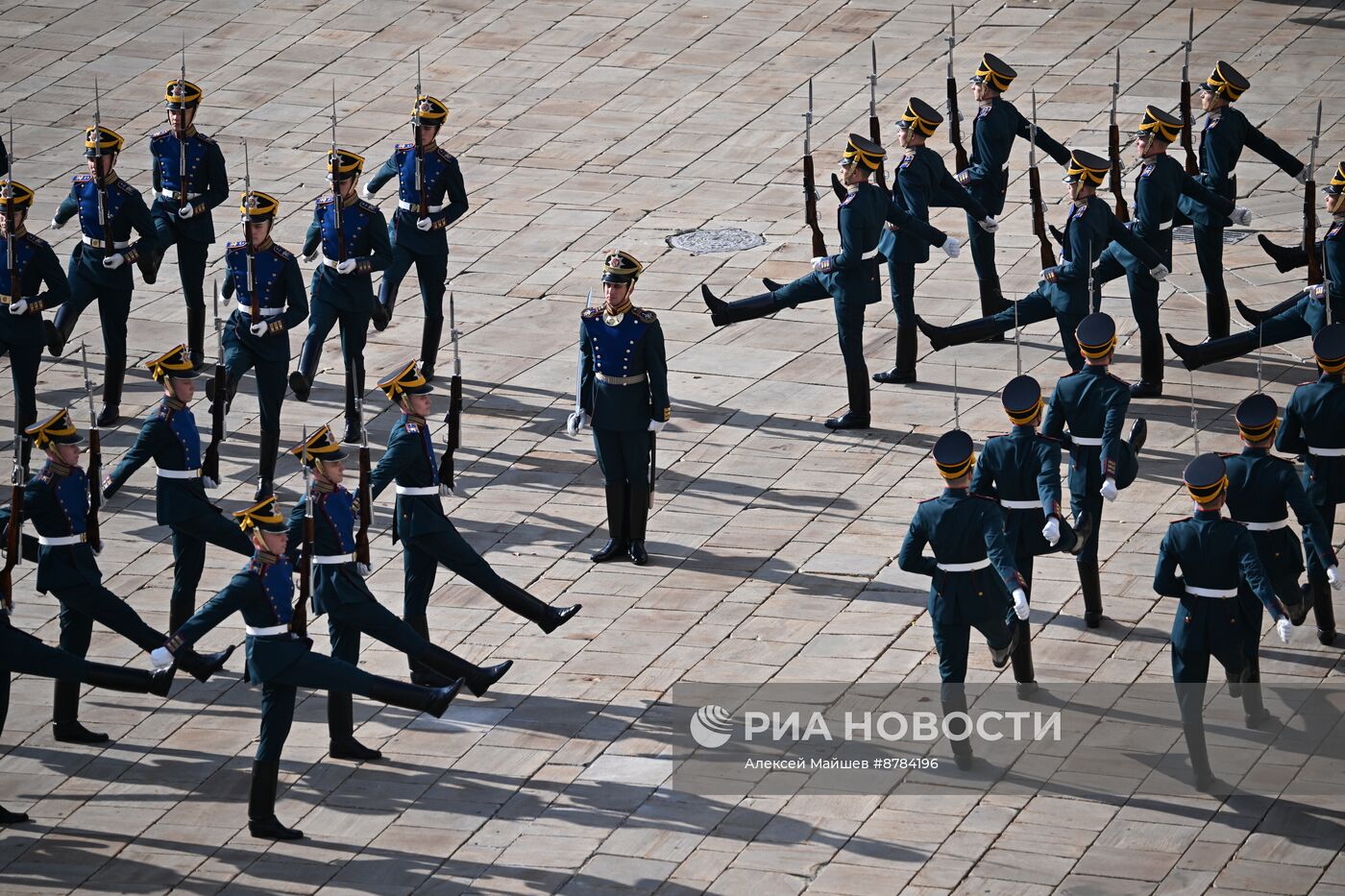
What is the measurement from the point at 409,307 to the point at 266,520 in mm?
7817

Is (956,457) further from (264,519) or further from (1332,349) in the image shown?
(264,519)

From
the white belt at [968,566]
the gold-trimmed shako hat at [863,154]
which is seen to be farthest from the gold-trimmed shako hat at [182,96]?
the white belt at [968,566]

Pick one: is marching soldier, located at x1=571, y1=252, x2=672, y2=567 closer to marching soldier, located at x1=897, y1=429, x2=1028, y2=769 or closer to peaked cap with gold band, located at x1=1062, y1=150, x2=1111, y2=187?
marching soldier, located at x1=897, y1=429, x2=1028, y2=769

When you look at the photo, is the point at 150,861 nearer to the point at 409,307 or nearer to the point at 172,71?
the point at 409,307

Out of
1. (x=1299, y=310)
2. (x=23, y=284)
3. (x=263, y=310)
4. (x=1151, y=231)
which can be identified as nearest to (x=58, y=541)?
(x=263, y=310)

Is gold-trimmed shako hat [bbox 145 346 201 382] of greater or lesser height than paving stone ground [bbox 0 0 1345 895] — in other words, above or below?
above

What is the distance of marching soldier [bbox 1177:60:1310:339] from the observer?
18562 millimetres

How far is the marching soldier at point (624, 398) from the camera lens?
15.2m

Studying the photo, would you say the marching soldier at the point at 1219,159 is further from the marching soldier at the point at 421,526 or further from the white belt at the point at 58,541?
the white belt at the point at 58,541

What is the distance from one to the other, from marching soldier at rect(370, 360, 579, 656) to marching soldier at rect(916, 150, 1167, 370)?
4.59 meters

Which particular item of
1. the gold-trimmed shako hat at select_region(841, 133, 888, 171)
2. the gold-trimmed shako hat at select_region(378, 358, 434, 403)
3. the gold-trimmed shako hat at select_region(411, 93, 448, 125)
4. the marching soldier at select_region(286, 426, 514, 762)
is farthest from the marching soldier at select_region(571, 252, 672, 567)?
the gold-trimmed shako hat at select_region(411, 93, 448, 125)

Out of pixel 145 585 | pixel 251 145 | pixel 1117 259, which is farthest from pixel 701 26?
pixel 145 585

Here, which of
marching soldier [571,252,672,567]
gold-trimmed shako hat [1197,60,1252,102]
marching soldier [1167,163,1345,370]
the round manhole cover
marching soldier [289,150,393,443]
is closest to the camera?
marching soldier [571,252,672,567]

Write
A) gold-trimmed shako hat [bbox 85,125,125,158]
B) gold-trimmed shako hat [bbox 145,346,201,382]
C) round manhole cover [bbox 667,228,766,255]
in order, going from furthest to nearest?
round manhole cover [bbox 667,228,766,255]
gold-trimmed shako hat [bbox 85,125,125,158]
gold-trimmed shako hat [bbox 145,346,201,382]
